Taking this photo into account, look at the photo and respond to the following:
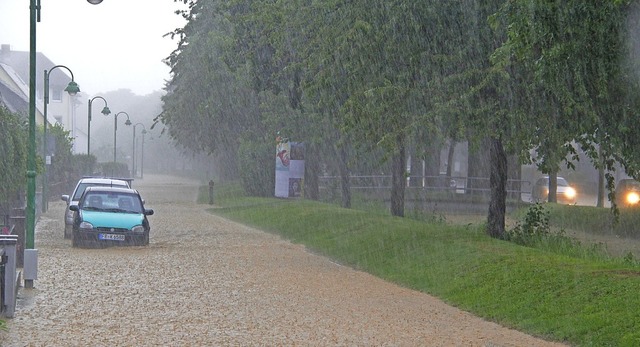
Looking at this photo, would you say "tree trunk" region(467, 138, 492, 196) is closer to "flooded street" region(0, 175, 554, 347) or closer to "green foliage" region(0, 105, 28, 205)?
"green foliage" region(0, 105, 28, 205)

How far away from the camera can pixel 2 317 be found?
13.4 metres

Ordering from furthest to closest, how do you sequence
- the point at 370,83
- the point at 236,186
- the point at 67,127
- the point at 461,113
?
the point at 67,127 < the point at 236,186 < the point at 370,83 < the point at 461,113

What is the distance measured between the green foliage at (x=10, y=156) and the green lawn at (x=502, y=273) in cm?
796

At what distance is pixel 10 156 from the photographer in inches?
1217

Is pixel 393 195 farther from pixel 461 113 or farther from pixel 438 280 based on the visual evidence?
pixel 438 280

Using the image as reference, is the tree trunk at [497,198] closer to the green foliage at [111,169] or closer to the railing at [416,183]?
the railing at [416,183]

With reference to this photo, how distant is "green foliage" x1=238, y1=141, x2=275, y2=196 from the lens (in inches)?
2125

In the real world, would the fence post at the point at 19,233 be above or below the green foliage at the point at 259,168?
below

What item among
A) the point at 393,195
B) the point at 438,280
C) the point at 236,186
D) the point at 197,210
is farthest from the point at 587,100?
the point at 236,186

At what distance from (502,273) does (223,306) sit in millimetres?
4418

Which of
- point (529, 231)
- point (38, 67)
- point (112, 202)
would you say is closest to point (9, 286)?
point (529, 231)

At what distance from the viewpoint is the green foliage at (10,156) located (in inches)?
1209

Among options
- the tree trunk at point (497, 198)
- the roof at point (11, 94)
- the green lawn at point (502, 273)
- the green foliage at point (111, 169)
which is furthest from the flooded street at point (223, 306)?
the green foliage at point (111, 169)

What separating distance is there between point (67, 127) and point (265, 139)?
8096 cm
